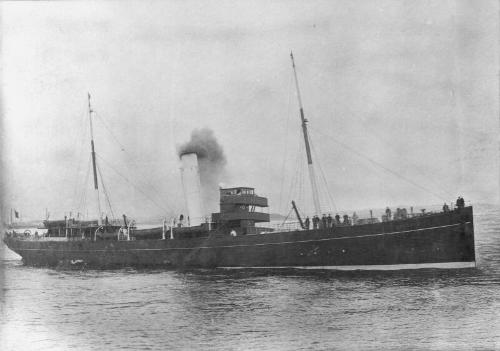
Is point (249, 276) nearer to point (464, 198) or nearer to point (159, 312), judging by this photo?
point (159, 312)

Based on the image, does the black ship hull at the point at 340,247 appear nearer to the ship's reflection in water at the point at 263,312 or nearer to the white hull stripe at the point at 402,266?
the white hull stripe at the point at 402,266

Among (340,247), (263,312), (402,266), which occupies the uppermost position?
(340,247)

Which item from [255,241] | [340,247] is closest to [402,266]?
[340,247]

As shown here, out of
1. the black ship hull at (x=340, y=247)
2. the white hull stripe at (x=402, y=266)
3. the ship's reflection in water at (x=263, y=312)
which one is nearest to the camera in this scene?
the ship's reflection in water at (x=263, y=312)

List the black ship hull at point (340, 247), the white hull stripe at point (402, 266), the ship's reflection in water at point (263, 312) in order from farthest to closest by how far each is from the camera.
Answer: the white hull stripe at point (402, 266) → the black ship hull at point (340, 247) → the ship's reflection in water at point (263, 312)

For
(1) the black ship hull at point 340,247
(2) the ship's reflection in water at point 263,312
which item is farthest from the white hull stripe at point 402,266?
(2) the ship's reflection in water at point 263,312

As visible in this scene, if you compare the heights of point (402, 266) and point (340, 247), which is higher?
point (340, 247)

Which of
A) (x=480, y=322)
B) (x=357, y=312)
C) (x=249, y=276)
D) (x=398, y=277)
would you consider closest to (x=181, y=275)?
(x=249, y=276)

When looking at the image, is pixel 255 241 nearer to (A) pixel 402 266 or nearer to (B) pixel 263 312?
(A) pixel 402 266
